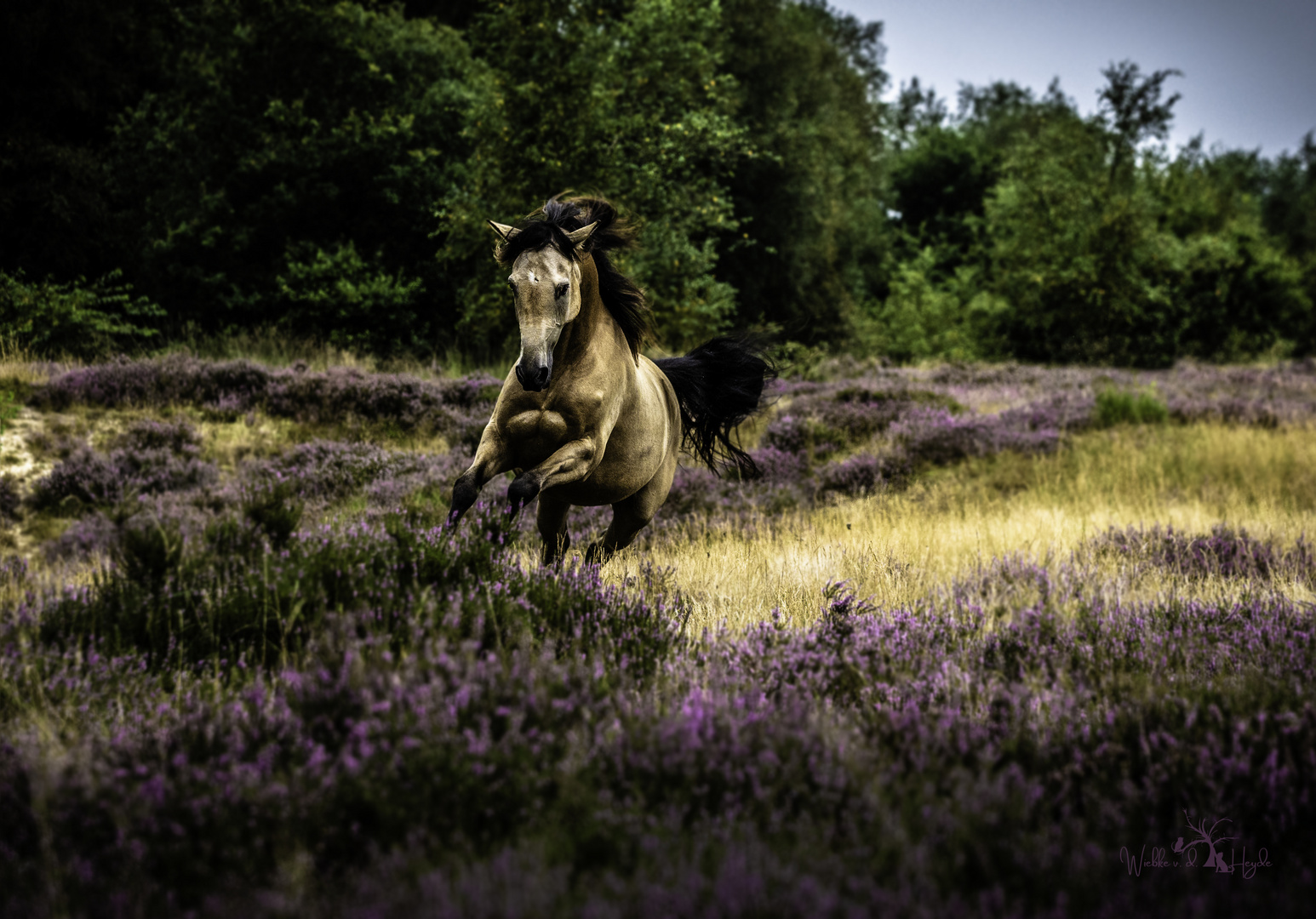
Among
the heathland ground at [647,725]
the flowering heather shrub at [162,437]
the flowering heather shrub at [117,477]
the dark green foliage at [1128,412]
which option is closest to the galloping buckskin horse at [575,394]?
the heathland ground at [647,725]

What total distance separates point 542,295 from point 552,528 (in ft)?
5.13

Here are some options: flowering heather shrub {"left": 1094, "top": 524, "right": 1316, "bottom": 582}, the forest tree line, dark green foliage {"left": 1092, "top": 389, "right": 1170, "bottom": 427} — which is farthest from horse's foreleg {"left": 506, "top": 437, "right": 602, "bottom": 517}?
dark green foliage {"left": 1092, "top": 389, "right": 1170, "bottom": 427}

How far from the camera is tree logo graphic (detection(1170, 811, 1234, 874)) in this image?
1.79 m

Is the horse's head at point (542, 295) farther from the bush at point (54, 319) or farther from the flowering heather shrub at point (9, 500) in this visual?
the bush at point (54, 319)

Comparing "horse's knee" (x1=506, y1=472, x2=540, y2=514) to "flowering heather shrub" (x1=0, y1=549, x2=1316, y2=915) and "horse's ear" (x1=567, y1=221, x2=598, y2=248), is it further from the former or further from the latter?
"horse's ear" (x1=567, y1=221, x2=598, y2=248)

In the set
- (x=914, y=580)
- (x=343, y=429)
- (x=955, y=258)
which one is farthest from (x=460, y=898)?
(x=955, y=258)

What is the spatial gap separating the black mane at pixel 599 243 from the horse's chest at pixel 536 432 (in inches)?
28.2

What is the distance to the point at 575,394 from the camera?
11.6 ft

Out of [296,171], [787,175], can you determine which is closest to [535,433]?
[296,171]

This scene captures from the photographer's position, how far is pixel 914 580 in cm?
483

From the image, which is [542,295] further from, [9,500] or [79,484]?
[9,500]

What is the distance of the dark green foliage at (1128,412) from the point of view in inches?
444

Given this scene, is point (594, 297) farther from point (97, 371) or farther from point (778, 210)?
point (778, 210)

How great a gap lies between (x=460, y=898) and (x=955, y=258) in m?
45.7
